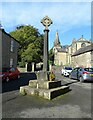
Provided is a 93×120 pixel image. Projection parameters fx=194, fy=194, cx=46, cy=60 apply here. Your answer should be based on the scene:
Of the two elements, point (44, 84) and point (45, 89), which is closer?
point (45, 89)

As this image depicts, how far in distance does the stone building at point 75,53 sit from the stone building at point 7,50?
25444mm

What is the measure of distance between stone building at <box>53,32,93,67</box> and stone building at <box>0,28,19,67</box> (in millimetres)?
25444

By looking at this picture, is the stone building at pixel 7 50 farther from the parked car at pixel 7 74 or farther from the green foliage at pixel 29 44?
the green foliage at pixel 29 44

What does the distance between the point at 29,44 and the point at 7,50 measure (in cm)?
2192

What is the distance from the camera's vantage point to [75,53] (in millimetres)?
71000

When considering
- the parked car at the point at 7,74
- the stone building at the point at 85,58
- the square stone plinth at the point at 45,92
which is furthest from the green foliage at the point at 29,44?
the square stone plinth at the point at 45,92

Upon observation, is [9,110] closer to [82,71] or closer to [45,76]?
[45,76]

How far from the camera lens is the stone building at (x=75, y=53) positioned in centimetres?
5636

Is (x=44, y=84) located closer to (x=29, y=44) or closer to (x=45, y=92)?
(x=45, y=92)

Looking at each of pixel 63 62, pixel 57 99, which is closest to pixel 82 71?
pixel 57 99

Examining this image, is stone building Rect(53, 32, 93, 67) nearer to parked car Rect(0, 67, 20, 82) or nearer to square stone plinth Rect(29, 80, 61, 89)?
parked car Rect(0, 67, 20, 82)

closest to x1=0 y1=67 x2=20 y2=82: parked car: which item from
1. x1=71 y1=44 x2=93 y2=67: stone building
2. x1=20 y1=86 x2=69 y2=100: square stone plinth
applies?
x1=20 y1=86 x2=69 y2=100: square stone plinth

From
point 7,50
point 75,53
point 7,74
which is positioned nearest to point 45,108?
point 7,74

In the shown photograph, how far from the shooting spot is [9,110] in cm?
711
